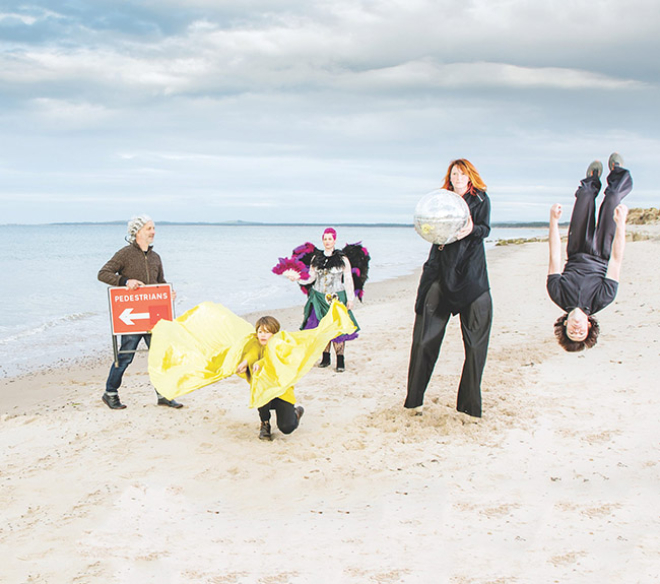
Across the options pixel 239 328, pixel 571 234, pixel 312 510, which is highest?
pixel 571 234

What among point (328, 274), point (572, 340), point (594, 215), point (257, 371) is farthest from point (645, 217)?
point (594, 215)

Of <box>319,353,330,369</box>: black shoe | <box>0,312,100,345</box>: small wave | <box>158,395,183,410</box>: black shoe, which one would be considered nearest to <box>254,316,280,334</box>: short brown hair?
<box>158,395,183,410</box>: black shoe

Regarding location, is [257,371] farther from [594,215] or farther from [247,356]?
[594,215]

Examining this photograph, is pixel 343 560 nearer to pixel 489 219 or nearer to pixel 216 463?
pixel 216 463

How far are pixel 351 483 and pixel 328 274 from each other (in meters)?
3.87

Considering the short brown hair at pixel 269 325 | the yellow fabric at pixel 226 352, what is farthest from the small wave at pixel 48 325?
the short brown hair at pixel 269 325

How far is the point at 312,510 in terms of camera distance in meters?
4.39

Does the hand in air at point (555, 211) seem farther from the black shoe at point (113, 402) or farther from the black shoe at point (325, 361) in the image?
the black shoe at point (325, 361)

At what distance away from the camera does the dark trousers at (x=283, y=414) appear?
223 inches

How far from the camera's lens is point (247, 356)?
562 centimetres

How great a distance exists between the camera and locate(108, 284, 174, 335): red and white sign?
6.64m

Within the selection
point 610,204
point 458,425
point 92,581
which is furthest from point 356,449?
point 610,204

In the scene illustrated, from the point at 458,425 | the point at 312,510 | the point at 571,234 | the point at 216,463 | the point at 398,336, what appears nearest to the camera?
the point at 571,234

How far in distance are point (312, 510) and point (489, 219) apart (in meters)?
2.87
